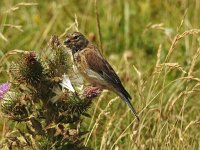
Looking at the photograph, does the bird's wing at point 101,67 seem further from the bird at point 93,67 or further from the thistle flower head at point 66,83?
the thistle flower head at point 66,83

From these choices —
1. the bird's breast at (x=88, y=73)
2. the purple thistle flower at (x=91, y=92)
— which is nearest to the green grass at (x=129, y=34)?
the bird's breast at (x=88, y=73)

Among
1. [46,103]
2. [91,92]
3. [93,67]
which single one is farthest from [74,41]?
[46,103]

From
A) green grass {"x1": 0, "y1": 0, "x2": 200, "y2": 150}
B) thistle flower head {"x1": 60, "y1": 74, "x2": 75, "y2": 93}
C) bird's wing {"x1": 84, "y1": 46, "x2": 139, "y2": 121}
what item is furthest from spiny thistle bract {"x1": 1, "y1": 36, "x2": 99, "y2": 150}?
green grass {"x1": 0, "y1": 0, "x2": 200, "y2": 150}

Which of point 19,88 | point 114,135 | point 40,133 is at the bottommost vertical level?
point 114,135

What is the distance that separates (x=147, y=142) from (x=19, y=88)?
1252 millimetres

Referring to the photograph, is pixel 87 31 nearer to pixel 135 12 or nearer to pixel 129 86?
pixel 135 12

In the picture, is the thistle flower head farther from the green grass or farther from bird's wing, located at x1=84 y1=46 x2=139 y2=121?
the green grass

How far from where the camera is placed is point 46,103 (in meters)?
3.70

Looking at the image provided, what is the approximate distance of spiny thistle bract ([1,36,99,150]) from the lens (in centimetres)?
A: 368

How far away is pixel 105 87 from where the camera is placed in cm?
453

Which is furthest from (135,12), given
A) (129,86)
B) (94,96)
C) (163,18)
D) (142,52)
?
(94,96)

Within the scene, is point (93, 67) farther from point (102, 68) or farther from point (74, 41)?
point (74, 41)

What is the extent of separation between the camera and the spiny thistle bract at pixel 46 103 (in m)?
3.68

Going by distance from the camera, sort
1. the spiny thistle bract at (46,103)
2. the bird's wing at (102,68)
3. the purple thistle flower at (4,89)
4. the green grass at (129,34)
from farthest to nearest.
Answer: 1. the green grass at (129,34)
2. the bird's wing at (102,68)
3. the purple thistle flower at (4,89)
4. the spiny thistle bract at (46,103)
